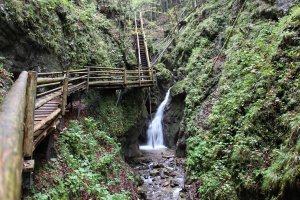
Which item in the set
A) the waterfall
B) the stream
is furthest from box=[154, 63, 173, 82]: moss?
the waterfall

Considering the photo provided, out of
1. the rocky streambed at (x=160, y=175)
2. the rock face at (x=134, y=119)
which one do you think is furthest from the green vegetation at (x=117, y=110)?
the rocky streambed at (x=160, y=175)

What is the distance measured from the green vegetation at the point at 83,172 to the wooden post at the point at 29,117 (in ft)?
5.21

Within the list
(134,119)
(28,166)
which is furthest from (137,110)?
(28,166)

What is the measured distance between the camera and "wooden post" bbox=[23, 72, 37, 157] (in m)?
3.75

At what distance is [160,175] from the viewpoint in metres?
14.4

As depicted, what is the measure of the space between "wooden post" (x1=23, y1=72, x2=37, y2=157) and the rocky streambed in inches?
323

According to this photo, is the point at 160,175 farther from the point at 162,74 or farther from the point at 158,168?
the point at 162,74

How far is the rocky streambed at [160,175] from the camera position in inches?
469

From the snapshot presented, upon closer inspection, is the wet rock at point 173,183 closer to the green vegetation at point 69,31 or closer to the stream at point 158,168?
the stream at point 158,168

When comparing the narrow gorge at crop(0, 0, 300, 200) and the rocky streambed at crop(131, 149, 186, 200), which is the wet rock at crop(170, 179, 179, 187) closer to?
the rocky streambed at crop(131, 149, 186, 200)

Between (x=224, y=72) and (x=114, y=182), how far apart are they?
24.0 ft

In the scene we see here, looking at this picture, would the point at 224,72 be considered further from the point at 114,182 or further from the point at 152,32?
the point at 152,32

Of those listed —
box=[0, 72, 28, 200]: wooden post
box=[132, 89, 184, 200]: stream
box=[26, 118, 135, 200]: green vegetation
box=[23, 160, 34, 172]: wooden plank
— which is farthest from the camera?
box=[132, 89, 184, 200]: stream

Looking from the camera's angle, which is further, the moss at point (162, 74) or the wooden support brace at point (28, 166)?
the moss at point (162, 74)
